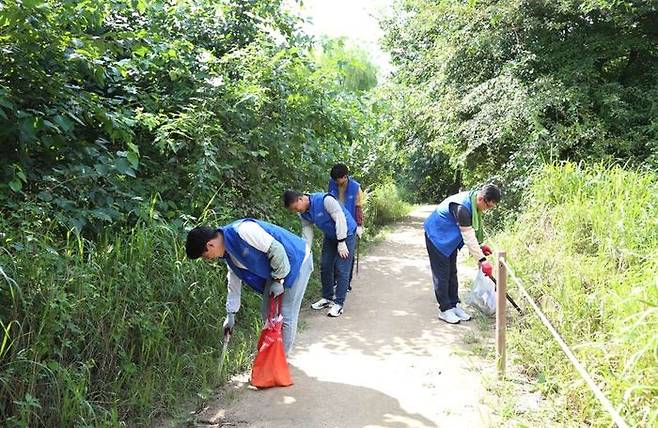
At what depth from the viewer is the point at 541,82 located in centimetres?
843

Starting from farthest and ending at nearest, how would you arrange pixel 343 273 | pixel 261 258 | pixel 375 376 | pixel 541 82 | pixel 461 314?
pixel 541 82 → pixel 343 273 → pixel 461 314 → pixel 375 376 → pixel 261 258

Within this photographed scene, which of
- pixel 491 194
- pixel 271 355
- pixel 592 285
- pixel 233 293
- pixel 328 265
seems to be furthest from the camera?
pixel 328 265

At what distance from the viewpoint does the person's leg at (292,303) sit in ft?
13.5

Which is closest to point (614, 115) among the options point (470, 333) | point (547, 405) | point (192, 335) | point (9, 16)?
point (470, 333)

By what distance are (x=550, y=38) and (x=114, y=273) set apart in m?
8.37

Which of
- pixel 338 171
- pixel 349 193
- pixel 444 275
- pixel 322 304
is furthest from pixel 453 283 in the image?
pixel 338 171

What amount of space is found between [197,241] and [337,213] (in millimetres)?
2306

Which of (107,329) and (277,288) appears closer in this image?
(107,329)

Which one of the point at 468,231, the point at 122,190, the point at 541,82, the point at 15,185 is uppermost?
the point at 541,82

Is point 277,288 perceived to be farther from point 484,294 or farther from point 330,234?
point 484,294

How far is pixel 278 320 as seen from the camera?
4.04m

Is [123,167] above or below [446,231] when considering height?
above

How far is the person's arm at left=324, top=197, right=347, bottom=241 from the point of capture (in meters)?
5.57

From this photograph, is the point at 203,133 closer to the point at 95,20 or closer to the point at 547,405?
the point at 95,20
